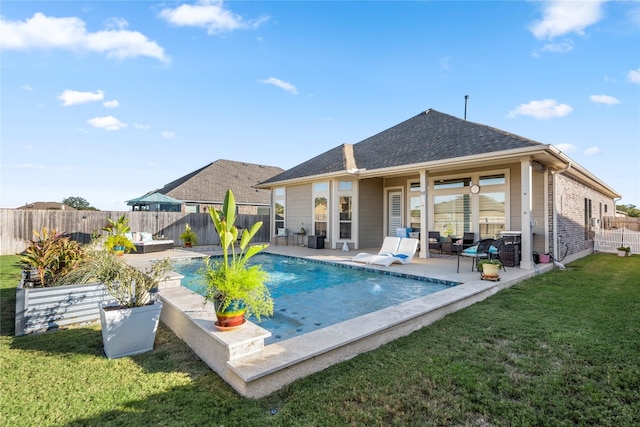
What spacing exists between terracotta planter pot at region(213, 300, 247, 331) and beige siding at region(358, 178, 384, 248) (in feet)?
32.3

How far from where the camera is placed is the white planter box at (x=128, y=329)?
342 cm

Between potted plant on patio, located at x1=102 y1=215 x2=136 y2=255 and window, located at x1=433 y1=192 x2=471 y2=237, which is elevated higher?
window, located at x1=433 y1=192 x2=471 y2=237

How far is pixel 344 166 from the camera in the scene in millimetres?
12242

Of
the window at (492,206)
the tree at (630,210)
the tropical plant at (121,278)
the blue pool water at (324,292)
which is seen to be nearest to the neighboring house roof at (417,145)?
the window at (492,206)

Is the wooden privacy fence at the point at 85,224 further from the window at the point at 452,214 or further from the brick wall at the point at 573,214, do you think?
the brick wall at the point at 573,214

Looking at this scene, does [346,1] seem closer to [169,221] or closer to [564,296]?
[564,296]

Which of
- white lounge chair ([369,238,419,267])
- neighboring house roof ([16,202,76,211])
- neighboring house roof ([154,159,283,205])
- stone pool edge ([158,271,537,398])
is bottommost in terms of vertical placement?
stone pool edge ([158,271,537,398])

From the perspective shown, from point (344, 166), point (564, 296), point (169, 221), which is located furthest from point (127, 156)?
point (564, 296)

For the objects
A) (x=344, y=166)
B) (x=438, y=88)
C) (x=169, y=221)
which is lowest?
(x=169, y=221)

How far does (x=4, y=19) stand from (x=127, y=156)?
36.6 feet

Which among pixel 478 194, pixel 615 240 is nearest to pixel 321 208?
pixel 478 194

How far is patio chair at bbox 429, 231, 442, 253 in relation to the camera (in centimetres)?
1116

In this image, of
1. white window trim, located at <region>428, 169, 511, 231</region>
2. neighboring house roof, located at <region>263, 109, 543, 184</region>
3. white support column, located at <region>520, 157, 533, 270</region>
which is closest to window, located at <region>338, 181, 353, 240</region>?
neighboring house roof, located at <region>263, 109, 543, 184</region>

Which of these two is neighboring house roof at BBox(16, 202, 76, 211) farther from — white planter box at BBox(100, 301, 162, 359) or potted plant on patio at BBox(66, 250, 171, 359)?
white planter box at BBox(100, 301, 162, 359)
